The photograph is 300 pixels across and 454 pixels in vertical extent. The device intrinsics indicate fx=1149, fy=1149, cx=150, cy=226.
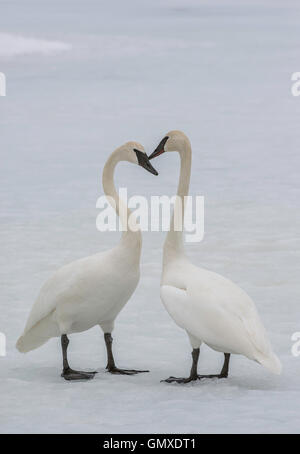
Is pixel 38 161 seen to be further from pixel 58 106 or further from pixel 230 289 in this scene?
pixel 230 289

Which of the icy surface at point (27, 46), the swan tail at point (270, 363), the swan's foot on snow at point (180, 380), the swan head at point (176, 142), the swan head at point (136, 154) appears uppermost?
the icy surface at point (27, 46)

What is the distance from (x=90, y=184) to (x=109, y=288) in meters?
6.65

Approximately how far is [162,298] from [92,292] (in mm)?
384

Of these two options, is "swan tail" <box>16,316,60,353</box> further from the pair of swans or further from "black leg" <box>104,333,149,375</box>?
"black leg" <box>104,333,149,375</box>

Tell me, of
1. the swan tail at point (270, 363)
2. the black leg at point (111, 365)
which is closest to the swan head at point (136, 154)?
the black leg at point (111, 365)

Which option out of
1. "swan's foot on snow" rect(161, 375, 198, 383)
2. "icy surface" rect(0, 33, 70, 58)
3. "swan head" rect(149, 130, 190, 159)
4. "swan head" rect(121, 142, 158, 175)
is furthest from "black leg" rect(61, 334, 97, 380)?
"icy surface" rect(0, 33, 70, 58)

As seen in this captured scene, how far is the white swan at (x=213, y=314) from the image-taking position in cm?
590

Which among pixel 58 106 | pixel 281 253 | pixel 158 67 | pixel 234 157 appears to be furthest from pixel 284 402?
pixel 158 67

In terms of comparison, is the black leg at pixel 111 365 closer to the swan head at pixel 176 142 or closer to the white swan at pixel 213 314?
the white swan at pixel 213 314

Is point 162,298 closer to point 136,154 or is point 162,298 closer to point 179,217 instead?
point 179,217

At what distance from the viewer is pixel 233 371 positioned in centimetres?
661

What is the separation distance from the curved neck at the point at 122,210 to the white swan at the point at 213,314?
0.31 meters

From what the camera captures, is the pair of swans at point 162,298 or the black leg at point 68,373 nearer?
the pair of swans at point 162,298

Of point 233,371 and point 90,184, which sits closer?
point 233,371
